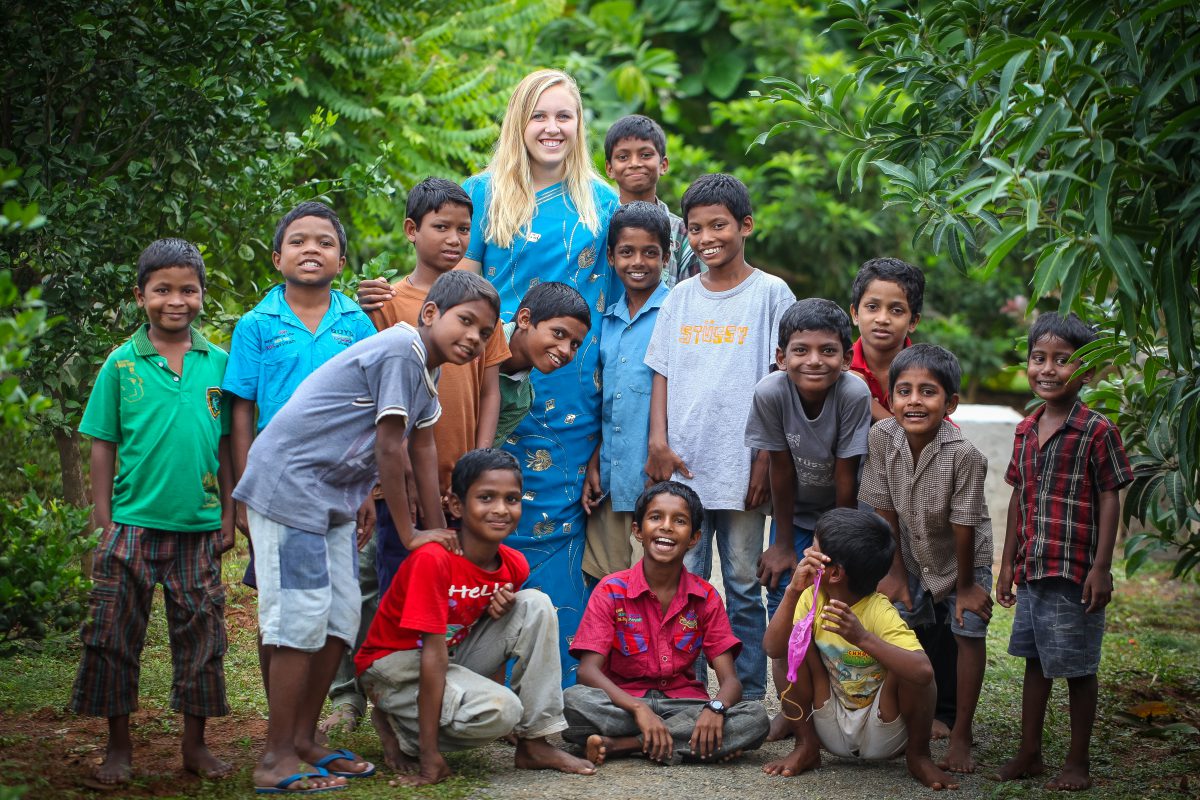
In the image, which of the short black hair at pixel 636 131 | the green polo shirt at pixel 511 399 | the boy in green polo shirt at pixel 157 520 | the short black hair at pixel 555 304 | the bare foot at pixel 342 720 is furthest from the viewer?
the short black hair at pixel 636 131

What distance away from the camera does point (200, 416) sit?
3957 mm

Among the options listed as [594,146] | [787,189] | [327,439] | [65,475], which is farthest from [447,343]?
[787,189]

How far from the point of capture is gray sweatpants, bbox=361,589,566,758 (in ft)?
12.8

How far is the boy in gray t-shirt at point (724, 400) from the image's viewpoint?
15.5 feet

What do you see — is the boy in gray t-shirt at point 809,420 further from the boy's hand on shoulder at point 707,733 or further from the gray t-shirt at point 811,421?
the boy's hand on shoulder at point 707,733

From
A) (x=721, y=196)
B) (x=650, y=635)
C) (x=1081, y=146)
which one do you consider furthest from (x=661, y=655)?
(x=1081, y=146)

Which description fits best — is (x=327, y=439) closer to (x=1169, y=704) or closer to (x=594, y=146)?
(x=1169, y=704)

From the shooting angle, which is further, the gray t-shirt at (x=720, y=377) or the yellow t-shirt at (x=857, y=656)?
the gray t-shirt at (x=720, y=377)

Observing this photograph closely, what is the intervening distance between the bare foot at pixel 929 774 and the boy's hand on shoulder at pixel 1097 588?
710 millimetres

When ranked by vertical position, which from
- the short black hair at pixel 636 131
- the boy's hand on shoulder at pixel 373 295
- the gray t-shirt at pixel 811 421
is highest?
the short black hair at pixel 636 131

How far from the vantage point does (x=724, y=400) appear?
4.75m

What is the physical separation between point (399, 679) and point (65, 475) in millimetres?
2126

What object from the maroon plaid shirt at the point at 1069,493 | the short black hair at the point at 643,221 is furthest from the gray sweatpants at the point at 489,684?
the maroon plaid shirt at the point at 1069,493

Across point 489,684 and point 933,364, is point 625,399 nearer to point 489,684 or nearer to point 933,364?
point 933,364
